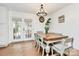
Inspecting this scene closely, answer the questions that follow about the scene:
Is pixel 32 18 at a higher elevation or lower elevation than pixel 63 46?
higher

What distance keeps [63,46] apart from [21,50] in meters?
0.69

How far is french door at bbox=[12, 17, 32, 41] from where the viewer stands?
150cm

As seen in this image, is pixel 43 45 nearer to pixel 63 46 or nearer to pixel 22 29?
pixel 63 46

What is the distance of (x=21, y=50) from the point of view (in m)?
1.48

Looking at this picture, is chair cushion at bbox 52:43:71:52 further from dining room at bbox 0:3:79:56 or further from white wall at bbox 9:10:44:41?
white wall at bbox 9:10:44:41

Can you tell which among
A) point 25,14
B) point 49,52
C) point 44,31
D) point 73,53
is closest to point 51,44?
point 49,52

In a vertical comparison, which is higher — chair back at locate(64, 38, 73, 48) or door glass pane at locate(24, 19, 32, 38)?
door glass pane at locate(24, 19, 32, 38)

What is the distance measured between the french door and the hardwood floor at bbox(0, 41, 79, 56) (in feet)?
0.33

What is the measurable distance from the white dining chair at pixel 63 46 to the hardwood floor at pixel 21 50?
0.10 m

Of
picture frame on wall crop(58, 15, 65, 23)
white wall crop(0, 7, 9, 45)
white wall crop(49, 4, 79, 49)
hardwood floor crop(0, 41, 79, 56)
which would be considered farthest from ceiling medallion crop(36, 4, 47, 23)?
white wall crop(0, 7, 9, 45)

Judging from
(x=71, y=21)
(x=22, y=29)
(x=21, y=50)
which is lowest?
(x=21, y=50)

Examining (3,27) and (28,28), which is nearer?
(3,27)

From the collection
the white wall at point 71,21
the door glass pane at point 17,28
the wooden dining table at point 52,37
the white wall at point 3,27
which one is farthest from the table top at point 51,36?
the white wall at point 3,27

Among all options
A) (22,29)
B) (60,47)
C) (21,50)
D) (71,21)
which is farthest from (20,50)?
(71,21)
